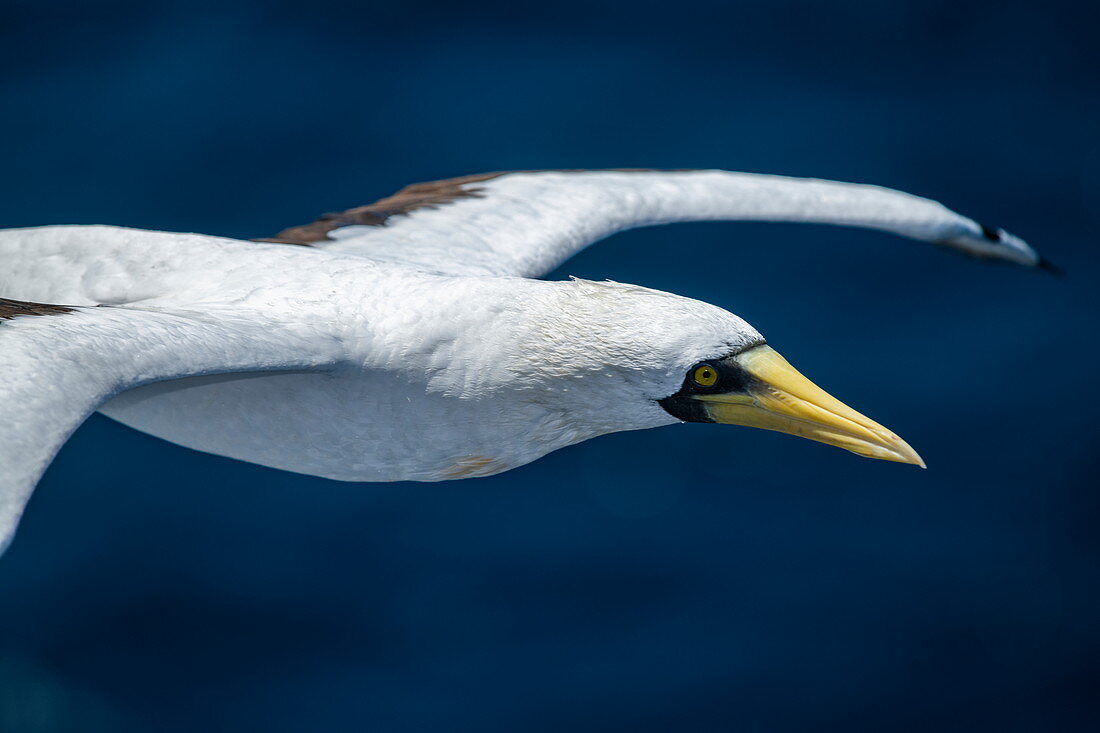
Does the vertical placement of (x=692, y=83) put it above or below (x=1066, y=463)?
above

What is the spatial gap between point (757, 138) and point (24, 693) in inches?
369

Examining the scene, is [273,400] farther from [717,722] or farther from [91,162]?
[91,162]

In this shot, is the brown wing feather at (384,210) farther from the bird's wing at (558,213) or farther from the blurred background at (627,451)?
the blurred background at (627,451)

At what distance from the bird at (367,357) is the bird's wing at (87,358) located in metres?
0.01

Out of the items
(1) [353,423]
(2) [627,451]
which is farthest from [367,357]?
(2) [627,451]

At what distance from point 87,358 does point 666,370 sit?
2.75 metres

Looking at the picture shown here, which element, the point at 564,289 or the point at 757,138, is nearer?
the point at 564,289

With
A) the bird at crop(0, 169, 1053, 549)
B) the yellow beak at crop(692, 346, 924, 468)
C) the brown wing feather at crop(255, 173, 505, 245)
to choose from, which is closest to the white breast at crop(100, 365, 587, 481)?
the bird at crop(0, 169, 1053, 549)

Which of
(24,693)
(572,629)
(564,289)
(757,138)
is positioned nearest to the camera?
(564,289)

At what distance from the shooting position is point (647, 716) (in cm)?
1079

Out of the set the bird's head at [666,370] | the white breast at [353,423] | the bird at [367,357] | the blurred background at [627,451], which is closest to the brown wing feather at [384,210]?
the bird at [367,357]

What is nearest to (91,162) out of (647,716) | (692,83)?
(692,83)

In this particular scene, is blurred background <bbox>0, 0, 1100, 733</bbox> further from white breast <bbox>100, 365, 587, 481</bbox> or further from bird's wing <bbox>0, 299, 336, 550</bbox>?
bird's wing <bbox>0, 299, 336, 550</bbox>

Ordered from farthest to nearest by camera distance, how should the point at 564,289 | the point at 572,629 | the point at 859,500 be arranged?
the point at 859,500, the point at 572,629, the point at 564,289
